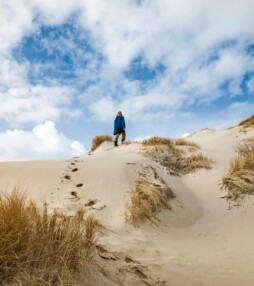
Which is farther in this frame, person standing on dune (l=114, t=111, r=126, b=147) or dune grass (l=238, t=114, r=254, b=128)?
dune grass (l=238, t=114, r=254, b=128)

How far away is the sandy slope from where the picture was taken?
368cm

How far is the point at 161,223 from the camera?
5461mm

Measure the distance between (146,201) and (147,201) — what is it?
4 cm

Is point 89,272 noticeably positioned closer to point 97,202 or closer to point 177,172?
point 97,202

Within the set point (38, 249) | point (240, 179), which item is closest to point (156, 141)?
point (240, 179)

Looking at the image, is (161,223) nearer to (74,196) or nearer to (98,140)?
(74,196)

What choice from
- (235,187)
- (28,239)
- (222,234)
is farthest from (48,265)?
(235,187)

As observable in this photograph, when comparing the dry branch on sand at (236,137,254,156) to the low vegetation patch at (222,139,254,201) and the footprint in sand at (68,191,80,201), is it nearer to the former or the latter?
the low vegetation patch at (222,139,254,201)

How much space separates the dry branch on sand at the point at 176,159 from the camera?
327 inches

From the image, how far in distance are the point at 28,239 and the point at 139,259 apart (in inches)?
63.8

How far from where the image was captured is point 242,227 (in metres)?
5.54

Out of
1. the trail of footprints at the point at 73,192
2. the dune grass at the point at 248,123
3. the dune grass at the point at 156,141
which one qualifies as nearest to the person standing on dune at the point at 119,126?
the dune grass at the point at 156,141

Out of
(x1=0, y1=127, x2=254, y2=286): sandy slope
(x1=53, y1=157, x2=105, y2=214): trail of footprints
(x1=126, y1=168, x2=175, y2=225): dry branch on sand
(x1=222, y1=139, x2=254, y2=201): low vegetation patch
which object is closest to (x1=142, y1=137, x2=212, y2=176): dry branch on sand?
(x1=0, y1=127, x2=254, y2=286): sandy slope

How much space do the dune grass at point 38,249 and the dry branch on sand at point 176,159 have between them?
5.07 metres
